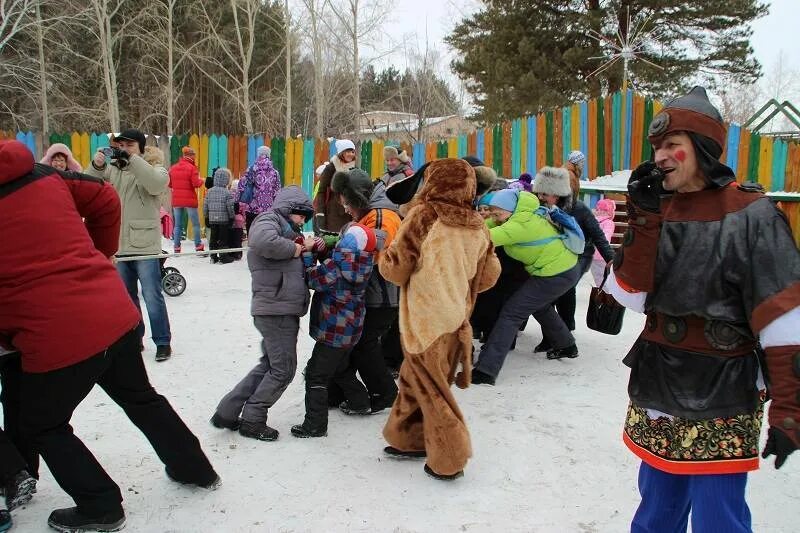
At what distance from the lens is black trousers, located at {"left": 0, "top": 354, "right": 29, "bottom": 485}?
2.68 meters

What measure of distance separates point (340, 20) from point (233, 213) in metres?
18.9

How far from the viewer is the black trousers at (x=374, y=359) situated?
162 inches

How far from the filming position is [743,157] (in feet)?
33.7

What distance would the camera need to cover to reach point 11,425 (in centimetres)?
302

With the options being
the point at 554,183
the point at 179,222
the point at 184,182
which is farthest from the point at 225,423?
the point at 184,182

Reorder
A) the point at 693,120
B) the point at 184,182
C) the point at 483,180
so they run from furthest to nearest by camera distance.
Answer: the point at 184,182 → the point at 483,180 → the point at 693,120

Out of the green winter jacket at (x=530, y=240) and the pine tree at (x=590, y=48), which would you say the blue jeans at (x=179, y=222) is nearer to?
the green winter jacket at (x=530, y=240)

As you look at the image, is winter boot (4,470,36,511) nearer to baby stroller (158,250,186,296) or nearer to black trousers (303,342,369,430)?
black trousers (303,342,369,430)

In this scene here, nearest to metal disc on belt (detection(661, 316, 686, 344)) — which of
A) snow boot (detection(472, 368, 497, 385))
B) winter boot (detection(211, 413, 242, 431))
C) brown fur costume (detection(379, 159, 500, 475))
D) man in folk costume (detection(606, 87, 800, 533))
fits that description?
man in folk costume (detection(606, 87, 800, 533))

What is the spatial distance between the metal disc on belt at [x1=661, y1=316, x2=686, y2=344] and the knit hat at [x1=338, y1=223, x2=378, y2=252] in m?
1.95

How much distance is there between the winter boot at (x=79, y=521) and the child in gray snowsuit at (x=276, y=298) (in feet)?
3.49

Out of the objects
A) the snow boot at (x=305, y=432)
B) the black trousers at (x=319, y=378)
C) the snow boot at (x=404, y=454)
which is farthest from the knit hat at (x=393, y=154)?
the snow boot at (x=404, y=454)

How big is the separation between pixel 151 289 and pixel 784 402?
4697mm

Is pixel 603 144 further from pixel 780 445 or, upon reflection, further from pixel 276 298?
pixel 780 445
